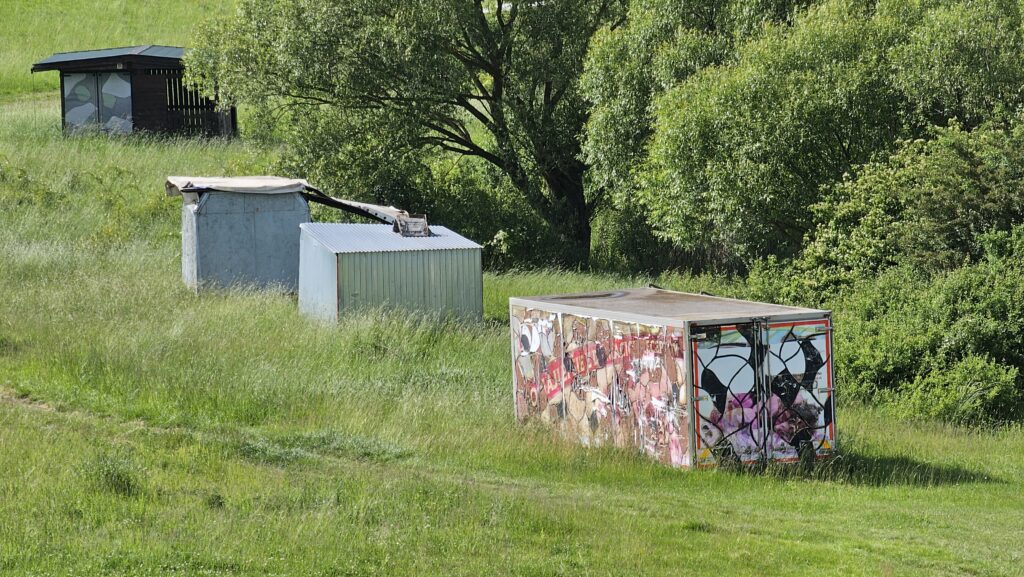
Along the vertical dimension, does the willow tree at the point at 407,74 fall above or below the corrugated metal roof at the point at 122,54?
below

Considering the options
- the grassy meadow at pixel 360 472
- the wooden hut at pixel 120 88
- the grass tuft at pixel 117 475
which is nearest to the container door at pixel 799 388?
the grassy meadow at pixel 360 472

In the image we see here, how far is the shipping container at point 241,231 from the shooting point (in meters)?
19.0

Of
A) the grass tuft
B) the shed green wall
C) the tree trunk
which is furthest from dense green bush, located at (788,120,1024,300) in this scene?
the grass tuft

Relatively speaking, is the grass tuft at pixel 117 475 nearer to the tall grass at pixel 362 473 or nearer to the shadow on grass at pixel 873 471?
the tall grass at pixel 362 473

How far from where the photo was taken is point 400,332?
53.1 feet

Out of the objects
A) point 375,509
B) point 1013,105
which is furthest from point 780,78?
point 375,509

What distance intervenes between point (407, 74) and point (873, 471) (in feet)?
57.6

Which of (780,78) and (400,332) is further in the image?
(780,78)

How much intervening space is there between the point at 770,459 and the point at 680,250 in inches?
772

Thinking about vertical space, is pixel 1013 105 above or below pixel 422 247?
above

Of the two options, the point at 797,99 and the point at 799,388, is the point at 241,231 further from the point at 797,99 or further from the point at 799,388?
the point at 799,388

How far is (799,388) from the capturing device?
1080 cm

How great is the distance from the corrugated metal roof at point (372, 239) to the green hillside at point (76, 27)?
32.3m

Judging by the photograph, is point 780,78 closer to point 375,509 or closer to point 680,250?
point 680,250
